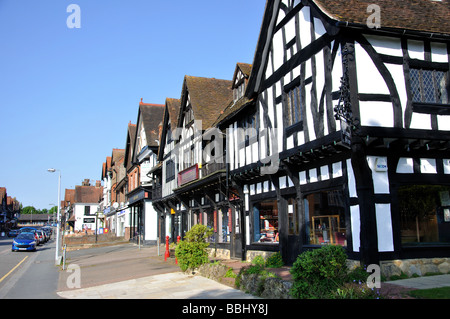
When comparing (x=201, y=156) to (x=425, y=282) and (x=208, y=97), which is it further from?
(x=425, y=282)

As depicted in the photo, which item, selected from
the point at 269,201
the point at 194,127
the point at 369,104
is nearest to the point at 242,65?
the point at 194,127

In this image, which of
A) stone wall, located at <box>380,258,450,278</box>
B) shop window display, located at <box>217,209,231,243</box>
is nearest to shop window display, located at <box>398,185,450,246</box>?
stone wall, located at <box>380,258,450,278</box>

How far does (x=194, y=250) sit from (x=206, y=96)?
39.5ft

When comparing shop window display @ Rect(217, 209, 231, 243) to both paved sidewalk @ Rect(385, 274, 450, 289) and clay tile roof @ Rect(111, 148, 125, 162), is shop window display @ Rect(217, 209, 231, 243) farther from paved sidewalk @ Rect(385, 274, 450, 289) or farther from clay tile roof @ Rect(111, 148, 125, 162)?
clay tile roof @ Rect(111, 148, 125, 162)

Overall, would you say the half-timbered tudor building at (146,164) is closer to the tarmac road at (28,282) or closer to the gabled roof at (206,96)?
the gabled roof at (206,96)

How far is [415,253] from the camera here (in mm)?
10195

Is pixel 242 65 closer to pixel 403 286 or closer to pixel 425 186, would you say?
pixel 425 186

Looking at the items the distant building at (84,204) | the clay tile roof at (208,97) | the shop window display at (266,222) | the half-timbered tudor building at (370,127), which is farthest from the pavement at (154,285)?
the distant building at (84,204)

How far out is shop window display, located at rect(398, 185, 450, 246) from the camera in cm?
1060

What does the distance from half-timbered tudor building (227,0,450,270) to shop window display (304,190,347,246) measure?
1.2 inches

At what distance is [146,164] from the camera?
120 feet

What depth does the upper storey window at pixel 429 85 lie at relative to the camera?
35.3 ft

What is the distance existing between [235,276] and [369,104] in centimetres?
609

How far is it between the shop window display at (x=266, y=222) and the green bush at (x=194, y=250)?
2.61 metres
